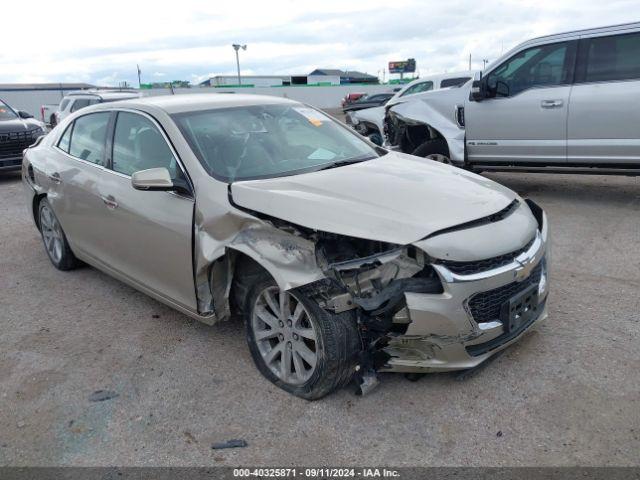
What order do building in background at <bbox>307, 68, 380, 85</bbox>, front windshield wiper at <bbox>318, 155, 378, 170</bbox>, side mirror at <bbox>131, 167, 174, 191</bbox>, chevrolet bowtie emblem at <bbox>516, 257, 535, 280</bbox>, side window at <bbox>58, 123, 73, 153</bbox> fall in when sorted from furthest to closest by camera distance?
1. building in background at <bbox>307, 68, 380, 85</bbox>
2. side window at <bbox>58, 123, 73, 153</bbox>
3. front windshield wiper at <bbox>318, 155, 378, 170</bbox>
4. side mirror at <bbox>131, 167, 174, 191</bbox>
5. chevrolet bowtie emblem at <bbox>516, 257, 535, 280</bbox>

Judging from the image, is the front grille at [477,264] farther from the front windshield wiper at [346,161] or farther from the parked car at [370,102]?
the parked car at [370,102]

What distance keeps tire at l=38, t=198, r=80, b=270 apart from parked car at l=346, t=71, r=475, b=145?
6.21m

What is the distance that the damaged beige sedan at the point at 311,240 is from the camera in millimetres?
2842

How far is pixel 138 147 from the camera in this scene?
13.3 feet

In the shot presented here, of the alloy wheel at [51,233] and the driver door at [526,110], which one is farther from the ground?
the driver door at [526,110]

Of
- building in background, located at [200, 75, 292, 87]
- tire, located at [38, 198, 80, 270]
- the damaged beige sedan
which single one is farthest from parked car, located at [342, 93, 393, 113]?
building in background, located at [200, 75, 292, 87]

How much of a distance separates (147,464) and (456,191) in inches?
87.0

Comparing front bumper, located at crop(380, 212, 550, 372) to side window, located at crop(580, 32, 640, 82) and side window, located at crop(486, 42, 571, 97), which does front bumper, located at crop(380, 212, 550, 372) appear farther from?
side window, located at crop(486, 42, 571, 97)

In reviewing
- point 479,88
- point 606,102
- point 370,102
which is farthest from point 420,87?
point 606,102

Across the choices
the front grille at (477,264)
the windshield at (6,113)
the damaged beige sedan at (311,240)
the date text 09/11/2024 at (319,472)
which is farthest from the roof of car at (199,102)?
the windshield at (6,113)

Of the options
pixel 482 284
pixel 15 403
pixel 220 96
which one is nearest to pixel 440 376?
pixel 482 284

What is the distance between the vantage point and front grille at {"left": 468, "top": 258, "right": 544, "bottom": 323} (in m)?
2.85

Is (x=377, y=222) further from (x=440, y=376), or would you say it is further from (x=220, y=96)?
(x=220, y=96)

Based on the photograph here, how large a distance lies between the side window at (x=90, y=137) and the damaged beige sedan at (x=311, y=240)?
0.13 metres
